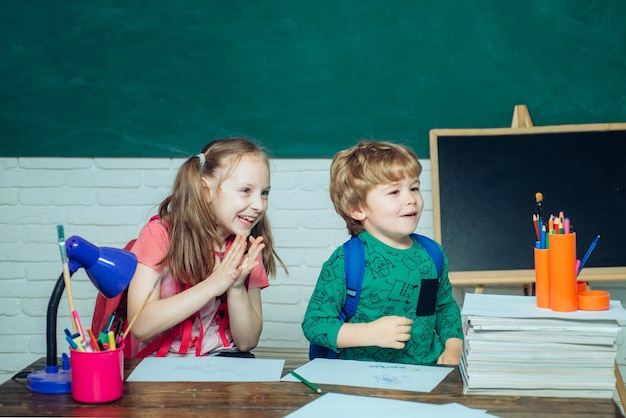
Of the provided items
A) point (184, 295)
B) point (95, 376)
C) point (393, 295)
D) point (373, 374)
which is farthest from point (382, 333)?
point (95, 376)

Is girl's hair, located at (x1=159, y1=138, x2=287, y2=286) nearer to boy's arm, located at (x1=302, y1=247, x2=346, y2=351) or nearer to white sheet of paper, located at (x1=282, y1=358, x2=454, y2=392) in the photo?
boy's arm, located at (x1=302, y1=247, x2=346, y2=351)

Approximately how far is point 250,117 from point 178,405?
1916mm

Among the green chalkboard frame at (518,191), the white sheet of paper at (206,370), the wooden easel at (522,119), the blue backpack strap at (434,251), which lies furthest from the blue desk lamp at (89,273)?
the wooden easel at (522,119)

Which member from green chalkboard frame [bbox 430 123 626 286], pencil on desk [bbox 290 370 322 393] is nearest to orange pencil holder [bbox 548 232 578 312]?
pencil on desk [bbox 290 370 322 393]

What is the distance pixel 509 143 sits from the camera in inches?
112

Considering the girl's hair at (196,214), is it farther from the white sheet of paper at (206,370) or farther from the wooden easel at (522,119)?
the wooden easel at (522,119)

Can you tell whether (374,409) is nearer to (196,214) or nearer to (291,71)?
(196,214)

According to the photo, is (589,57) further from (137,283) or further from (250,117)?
(137,283)

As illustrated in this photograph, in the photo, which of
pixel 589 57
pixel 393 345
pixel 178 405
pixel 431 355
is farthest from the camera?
pixel 589 57

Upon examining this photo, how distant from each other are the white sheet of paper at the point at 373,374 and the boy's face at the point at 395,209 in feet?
1.38

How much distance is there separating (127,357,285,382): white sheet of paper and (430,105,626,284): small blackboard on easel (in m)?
1.38

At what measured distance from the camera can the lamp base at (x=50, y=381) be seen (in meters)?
1.36

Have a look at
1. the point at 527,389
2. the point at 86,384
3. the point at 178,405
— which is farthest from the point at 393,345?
the point at 86,384

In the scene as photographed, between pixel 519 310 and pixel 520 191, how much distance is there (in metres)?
1.54
